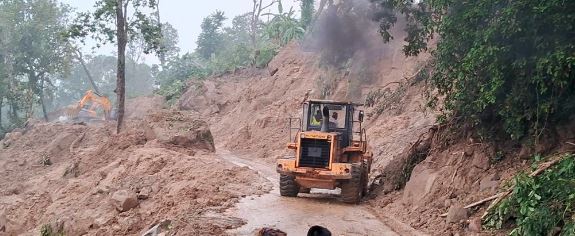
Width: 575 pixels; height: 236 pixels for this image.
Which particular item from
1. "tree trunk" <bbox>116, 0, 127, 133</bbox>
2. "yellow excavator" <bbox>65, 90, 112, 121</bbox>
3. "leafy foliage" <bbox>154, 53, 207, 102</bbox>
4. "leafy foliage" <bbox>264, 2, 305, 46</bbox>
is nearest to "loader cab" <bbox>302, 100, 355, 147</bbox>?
"tree trunk" <bbox>116, 0, 127, 133</bbox>

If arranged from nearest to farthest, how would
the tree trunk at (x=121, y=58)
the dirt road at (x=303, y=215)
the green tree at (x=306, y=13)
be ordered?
the dirt road at (x=303, y=215), the tree trunk at (x=121, y=58), the green tree at (x=306, y=13)

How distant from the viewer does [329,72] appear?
3312 centimetres

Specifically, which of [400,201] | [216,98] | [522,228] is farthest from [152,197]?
[216,98]

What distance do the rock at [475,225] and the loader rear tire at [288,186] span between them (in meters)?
5.28

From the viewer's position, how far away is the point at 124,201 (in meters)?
14.6

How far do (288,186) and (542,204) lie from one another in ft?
23.3

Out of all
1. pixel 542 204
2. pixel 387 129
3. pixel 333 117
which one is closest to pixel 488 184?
pixel 542 204

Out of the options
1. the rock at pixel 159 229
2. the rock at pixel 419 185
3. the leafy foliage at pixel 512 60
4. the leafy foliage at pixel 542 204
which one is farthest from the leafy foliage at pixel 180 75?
the leafy foliage at pixel 542 204

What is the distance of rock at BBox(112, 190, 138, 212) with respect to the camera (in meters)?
14.5

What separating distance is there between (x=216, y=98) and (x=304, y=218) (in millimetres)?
30900

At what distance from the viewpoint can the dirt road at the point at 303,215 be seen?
37.3 feet

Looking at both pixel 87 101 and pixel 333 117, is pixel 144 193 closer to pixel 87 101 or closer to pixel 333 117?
pixel 333 117

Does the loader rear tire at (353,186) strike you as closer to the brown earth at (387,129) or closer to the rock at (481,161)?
the brown earth at (387,129)

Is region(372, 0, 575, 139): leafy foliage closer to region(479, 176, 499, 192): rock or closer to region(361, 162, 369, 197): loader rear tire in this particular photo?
region(479, 176, 499, 192): rock
